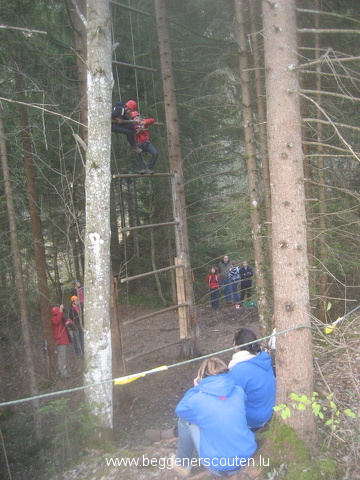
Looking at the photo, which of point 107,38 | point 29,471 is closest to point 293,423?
point 29,471

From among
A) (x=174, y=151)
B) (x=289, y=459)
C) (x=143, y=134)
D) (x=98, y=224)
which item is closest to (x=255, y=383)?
(x=289, y=459)

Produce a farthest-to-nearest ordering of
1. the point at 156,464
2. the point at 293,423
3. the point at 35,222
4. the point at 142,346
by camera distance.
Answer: the point at 142,346, the point at 35,222, the point at 156,464, the point at 293,423

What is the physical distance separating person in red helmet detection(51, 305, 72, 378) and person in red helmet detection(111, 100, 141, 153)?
4.78 m

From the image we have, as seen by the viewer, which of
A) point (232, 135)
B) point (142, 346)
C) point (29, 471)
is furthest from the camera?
point (142, 346)

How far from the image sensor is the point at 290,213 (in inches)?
150

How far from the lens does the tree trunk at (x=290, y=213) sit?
380 centimetres

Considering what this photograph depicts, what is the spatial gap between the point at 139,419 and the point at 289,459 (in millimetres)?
3593

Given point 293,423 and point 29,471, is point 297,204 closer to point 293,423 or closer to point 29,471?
point 293,423

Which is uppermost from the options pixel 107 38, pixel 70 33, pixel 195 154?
pixel 70 33

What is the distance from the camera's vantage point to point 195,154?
1094 cm

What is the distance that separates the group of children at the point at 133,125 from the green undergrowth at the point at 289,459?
198 inches

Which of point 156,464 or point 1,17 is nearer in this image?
point 156,464

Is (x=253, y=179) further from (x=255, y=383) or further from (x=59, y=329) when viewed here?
(x=59, y=329)

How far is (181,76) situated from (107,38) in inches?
248
